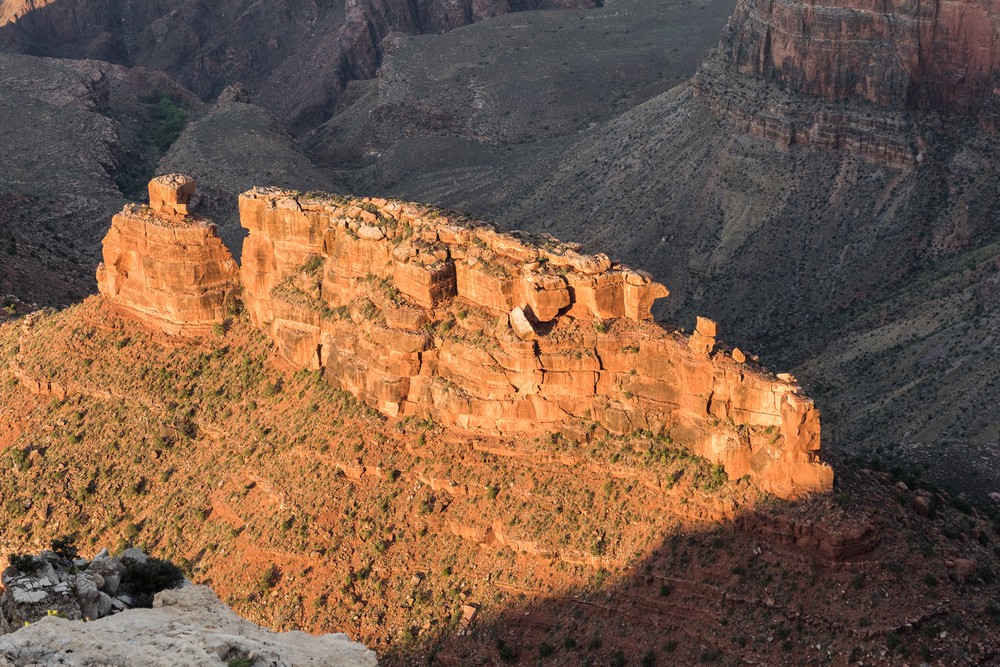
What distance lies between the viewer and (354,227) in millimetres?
62312

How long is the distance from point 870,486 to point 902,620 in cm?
630

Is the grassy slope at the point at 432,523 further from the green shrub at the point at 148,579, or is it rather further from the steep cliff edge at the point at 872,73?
the steep cliff edge at the point at 872,73

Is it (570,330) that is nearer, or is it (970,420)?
(570,330)

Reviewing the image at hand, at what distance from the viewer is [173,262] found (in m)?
67.4

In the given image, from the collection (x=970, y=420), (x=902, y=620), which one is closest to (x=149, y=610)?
(x=902, y=620)

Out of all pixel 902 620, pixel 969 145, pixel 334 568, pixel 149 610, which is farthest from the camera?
pixel 969 145

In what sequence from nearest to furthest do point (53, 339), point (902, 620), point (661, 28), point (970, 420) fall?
point (902, 620)
point (53, 339)
point (970, 420)
point (661, 28)

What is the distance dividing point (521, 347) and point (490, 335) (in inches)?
69.0

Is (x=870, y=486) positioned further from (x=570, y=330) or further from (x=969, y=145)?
(x=969, y=145)

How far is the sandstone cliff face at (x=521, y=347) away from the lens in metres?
53.6

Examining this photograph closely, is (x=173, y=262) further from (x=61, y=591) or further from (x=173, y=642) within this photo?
(x=173, y=642)

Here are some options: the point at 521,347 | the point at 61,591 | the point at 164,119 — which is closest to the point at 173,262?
the point at 521,347

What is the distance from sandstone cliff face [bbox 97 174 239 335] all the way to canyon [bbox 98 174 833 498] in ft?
0.54

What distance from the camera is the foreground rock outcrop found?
34.0m
